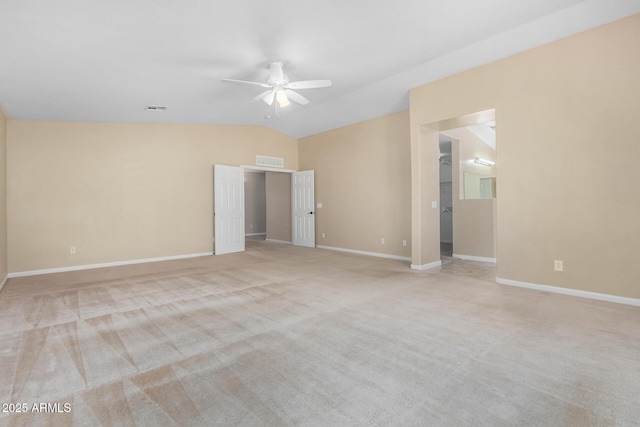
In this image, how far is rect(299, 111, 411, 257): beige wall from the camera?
20.8 ft

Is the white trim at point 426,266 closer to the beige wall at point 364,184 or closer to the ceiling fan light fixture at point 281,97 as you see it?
the beige wall at point 364,184

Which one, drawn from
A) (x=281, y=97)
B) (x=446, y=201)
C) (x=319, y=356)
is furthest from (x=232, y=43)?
(x=446, y=201)

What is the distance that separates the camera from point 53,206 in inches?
214

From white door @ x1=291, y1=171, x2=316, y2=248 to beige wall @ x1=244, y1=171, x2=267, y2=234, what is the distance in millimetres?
3296

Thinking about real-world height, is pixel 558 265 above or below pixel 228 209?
below

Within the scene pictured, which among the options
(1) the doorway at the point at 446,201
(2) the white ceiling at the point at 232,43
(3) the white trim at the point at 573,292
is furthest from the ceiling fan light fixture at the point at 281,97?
(1) the doorway at the point at 446,201

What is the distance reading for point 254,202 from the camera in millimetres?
11773

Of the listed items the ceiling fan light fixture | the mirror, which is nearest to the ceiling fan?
the ceiling fan light fixture

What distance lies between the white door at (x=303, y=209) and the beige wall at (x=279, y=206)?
520 mm

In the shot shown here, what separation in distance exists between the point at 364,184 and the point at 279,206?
3335 mm

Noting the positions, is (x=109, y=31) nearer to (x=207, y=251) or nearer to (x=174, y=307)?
(x=174, y=307)

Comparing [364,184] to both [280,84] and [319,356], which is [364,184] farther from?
[319,356]

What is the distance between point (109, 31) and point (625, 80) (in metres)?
5.35

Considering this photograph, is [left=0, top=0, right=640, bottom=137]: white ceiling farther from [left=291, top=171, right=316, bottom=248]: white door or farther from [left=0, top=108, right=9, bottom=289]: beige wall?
[left=291, top=171, right=316, bottom=248]: white door
